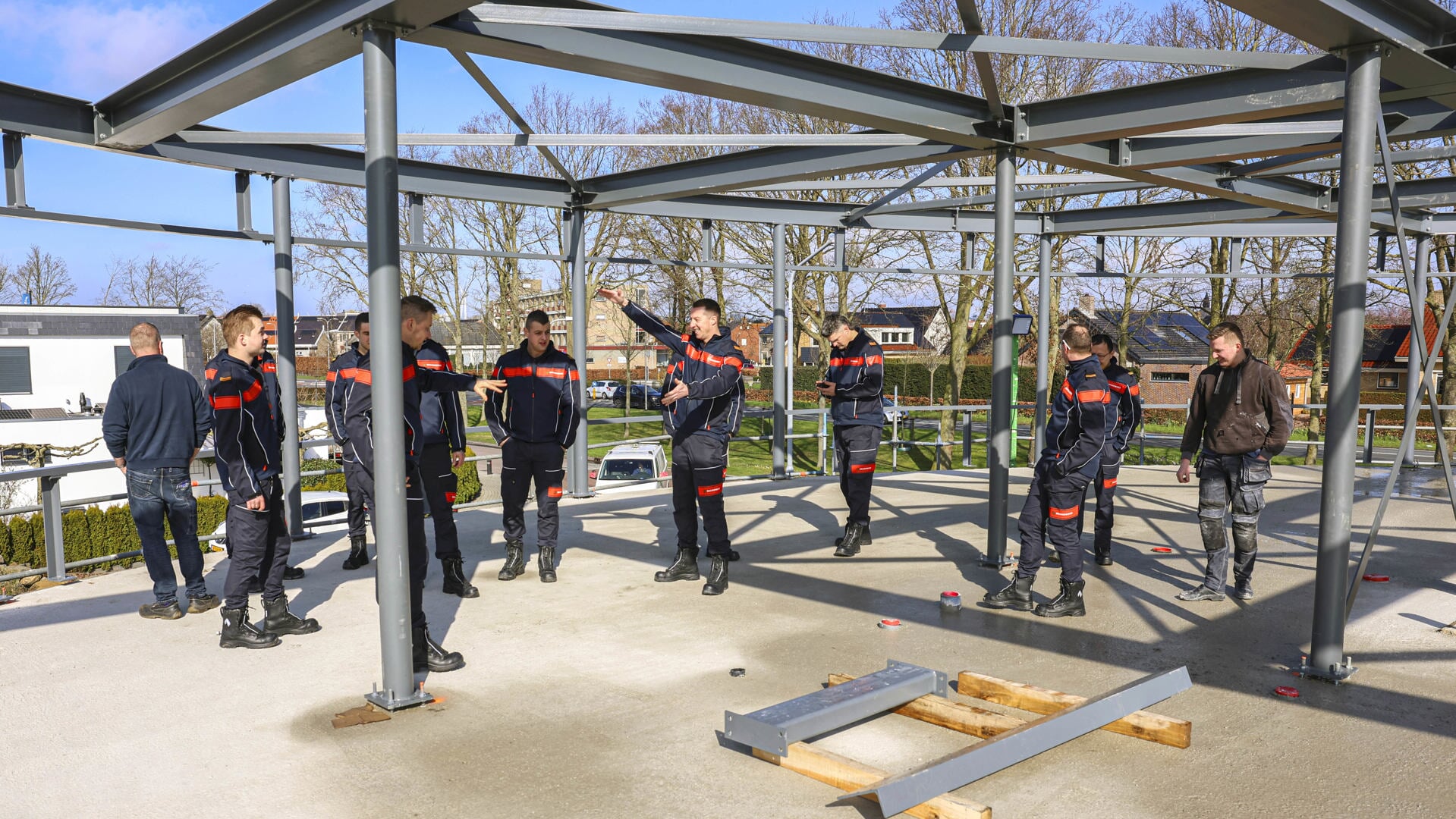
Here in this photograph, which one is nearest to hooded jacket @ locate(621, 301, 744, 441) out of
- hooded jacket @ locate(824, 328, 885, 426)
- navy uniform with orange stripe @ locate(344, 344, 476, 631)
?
hooded jacket @ locate(824, 328, 885, 426)

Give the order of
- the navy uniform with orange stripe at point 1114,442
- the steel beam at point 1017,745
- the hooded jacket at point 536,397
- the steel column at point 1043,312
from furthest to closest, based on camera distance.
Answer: the steel column at point 1043,312
the navy uniform with orange stripe at point 1114,442
the hooded jacket at point 536,397
the steel beam at point 1017,745

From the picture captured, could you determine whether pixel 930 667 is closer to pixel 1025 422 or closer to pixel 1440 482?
pixel 1440 482

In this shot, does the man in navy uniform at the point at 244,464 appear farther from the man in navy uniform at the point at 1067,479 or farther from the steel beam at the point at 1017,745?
Answer: the man in navy uniform at the point at 1067,479

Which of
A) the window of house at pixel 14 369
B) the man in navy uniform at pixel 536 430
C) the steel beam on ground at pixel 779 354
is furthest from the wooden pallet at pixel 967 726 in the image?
the window of house at pixel 14 369

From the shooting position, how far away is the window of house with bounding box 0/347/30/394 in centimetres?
2569

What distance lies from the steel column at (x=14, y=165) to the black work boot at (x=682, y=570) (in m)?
4.75

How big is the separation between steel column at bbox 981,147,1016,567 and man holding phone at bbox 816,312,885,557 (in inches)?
40.0

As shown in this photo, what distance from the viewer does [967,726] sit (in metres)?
4.00

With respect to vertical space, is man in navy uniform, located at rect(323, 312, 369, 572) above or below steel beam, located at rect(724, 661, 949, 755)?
above

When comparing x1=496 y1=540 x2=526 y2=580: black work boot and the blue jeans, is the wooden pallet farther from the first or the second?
the blue jeans

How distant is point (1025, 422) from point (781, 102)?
2628 centimetres

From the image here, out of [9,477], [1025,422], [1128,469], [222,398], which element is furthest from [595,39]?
[1025,422]

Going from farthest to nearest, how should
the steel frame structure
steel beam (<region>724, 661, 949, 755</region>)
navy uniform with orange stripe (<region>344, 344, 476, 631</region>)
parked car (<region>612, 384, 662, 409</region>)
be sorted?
parked car (<region>612, 384, 662, 409</region>), navy uniform with orange stripe (<region>344, 344, 476, 631</region>), the steel frame structure, steel beam (<region>724, 661, 949, 755</region>)

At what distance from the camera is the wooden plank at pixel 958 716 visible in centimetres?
392
